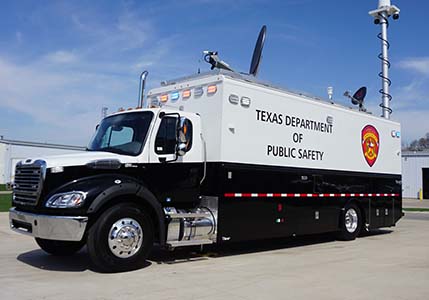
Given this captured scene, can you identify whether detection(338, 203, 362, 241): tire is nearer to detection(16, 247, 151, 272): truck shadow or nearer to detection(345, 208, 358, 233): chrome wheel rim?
detection(345, 208, 358, 233): chrome wheel rim

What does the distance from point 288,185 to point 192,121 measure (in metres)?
2.83

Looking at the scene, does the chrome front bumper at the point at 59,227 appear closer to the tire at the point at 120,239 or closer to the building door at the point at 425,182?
the tire at the point at 120,239

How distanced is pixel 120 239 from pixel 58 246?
2.05 metres

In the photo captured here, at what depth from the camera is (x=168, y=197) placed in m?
Answer: 8.42

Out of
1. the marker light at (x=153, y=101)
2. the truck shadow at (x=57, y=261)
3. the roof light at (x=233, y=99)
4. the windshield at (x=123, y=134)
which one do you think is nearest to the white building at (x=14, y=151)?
the marker light at (x=153, y=101)

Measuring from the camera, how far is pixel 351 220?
40.5ft

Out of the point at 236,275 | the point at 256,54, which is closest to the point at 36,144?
the point at 256,54

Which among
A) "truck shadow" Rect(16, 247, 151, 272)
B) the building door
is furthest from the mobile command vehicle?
the building door

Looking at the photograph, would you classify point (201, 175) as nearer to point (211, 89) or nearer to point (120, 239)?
point (211, 89)

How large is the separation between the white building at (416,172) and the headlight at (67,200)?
42.9 meters

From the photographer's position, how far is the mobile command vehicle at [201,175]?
7.17 metres

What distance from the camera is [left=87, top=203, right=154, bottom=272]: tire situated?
7008 mm

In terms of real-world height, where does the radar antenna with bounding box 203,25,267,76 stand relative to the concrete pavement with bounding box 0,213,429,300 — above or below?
above

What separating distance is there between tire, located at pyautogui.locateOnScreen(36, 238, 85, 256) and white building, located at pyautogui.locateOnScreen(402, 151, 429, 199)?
137ft
